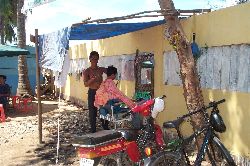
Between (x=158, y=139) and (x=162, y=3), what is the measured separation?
2739 mm

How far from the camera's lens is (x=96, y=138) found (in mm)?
4746

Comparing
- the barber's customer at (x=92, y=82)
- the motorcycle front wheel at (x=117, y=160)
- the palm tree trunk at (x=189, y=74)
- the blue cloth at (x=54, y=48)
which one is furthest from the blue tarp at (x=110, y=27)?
the motorcycle front wheel at (x=117, y=160)

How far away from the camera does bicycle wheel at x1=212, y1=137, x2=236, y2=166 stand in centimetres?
482

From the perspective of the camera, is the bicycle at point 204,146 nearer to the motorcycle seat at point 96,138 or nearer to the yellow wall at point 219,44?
the motorcycle seat at point 96,138

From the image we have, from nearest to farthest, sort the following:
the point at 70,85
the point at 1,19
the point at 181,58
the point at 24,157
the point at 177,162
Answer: the point at 177,162 < the point at 181,58 < the point at 24,157 < the point at 70,85 < the point at 1,19

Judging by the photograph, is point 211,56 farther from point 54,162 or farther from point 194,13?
point 54,162

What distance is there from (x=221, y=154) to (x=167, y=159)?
69cm

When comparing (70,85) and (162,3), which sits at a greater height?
(162,3)

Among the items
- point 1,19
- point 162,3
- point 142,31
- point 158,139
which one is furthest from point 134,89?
point 1,19

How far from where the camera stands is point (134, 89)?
1113cm

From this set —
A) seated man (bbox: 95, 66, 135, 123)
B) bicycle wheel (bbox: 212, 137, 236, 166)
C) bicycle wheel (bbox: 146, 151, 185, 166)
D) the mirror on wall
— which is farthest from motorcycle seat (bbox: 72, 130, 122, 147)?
the mirror on wall

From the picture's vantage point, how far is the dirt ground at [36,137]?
7641mm

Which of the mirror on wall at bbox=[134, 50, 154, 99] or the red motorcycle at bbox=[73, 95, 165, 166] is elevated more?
the mirror on wall at bbox=[134, 50, 154, 99]

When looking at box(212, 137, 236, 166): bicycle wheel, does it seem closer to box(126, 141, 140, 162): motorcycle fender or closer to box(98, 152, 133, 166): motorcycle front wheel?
box(126, 141, 140, 162): motorcycle fender
